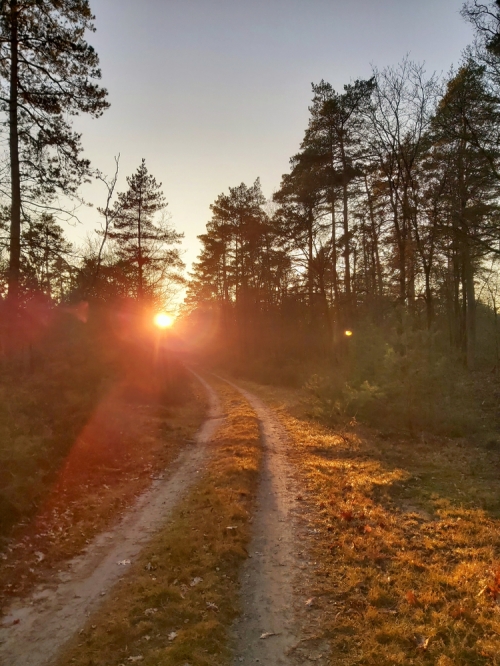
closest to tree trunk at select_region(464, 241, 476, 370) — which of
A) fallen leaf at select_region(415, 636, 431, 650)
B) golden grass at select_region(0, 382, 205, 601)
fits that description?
golden grass at select_region(0, 382, 205, 601)

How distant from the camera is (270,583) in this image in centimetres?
587

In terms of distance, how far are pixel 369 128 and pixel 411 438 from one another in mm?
13163

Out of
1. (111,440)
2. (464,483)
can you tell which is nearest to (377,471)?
(464,483)

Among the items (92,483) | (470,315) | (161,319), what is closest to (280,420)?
(92,483)

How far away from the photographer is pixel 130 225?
84.0 ft

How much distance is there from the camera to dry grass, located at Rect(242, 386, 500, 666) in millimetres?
4492

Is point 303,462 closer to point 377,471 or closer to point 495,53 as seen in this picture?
point 377,471

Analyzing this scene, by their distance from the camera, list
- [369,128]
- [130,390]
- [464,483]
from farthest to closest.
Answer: [130,390]
[369,128]
[464,483]

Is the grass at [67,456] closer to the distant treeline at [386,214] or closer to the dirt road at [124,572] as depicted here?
the dirt road at [124,572]

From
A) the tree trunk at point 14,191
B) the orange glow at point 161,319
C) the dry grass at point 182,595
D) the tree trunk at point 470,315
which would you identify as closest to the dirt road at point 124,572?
the dry grass at point 182,595

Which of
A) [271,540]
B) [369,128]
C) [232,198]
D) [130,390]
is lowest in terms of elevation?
[271,540]

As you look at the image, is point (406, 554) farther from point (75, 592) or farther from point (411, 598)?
point (75, 592)

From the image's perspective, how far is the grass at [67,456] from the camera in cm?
705

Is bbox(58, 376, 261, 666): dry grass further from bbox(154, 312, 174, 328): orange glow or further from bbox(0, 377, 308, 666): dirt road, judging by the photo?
bbox(154, 312, 174, 328): orange glow
